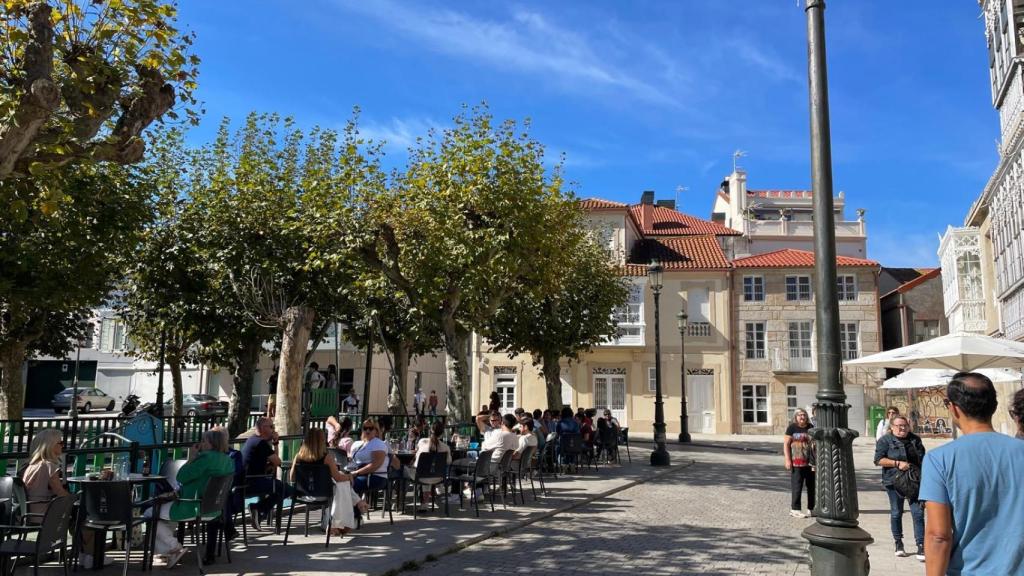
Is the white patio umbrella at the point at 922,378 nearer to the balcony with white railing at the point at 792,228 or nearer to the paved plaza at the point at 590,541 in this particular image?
the paved plaza at the point at 590,541

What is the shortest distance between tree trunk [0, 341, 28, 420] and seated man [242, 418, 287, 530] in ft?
46.1

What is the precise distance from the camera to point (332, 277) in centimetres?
2234

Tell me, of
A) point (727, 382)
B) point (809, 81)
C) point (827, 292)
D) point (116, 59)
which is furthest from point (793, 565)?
point (727, 382)

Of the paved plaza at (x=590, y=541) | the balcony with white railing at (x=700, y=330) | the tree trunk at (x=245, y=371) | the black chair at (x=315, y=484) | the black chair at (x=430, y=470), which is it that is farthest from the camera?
the balcony with white railing at (x=700, y=330)

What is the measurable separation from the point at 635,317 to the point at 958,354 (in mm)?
25946

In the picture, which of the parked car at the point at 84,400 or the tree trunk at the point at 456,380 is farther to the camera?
the parked car at the point at 84,400

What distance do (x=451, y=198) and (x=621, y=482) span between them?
677 centimetres

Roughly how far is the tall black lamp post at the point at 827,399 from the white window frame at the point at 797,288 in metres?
32.3

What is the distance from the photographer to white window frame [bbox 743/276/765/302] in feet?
121

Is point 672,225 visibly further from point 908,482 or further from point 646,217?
point 908,482

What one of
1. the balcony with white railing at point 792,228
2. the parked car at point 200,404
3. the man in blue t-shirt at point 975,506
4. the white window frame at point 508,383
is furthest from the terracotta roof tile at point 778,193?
the man in blue t-shirt at point 975,506

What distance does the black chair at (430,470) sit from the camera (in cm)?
1077

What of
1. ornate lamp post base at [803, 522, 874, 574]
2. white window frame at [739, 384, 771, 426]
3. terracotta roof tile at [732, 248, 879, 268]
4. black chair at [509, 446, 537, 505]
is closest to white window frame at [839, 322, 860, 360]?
terracotta roof tile at [732, 248, 879, 268]

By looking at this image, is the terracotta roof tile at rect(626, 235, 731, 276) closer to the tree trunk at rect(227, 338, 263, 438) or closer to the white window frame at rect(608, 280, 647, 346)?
the white window frame at rect(608, 280, 647, 346)
